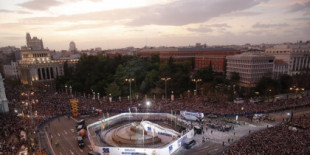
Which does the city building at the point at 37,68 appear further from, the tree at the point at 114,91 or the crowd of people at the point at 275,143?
the crowd of people at the point at 275,143

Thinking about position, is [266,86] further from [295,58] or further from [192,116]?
[295,58]

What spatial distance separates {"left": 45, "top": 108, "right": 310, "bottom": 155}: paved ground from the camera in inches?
950

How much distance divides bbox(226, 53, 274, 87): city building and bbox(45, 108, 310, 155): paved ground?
2338cm

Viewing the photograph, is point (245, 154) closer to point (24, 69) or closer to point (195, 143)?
point (195, 143)

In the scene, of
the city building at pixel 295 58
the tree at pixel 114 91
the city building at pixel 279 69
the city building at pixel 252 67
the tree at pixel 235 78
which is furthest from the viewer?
the city building at pixel 295 58

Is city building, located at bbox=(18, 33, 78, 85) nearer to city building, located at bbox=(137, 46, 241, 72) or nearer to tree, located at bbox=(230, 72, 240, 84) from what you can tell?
city building, located at bbox=(137, 46, 241, 72)

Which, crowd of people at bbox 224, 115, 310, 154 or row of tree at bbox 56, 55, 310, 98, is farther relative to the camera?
row of tree at bbox 56, 55, 310, 98

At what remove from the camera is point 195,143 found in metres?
25.6

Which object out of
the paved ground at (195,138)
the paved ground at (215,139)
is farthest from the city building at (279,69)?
the paved ground at (215,139)

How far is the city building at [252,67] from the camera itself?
191 ft

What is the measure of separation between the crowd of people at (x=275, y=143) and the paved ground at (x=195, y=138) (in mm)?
3641

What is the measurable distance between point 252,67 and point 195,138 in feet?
132

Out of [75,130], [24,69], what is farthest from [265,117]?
[24,69]

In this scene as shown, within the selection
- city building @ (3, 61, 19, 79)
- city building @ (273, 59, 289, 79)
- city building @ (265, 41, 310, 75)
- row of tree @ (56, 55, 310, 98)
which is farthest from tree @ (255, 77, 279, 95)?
city building @ (3, 61, 19, 79)
